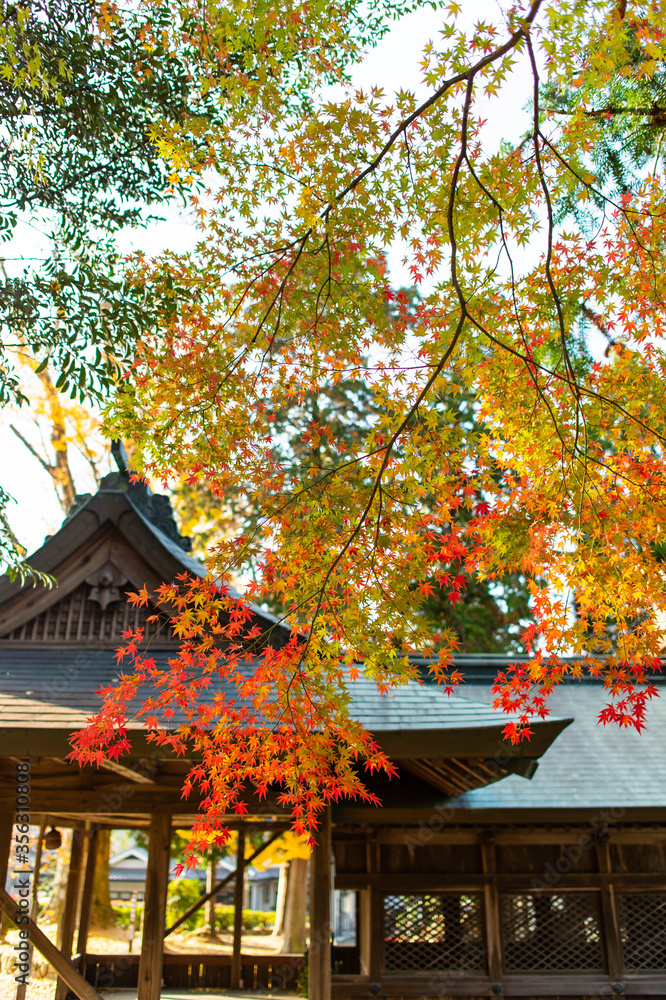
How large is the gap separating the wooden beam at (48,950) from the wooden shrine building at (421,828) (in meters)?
0.77

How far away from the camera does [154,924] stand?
5742 mm

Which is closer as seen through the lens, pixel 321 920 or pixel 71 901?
pixel 321 920

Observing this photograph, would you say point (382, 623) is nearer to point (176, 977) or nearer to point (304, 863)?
point (176, 977)

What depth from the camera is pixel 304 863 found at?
14602 mm

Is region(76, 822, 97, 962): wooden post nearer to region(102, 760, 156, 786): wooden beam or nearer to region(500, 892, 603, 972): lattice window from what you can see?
region(102, 760, 156, 786): wooden beam

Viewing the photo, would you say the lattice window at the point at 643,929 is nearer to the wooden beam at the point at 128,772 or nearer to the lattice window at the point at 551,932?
the lattice window at the point at 551,932

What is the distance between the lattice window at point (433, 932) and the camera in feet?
23.9

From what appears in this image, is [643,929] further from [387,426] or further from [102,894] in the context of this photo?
[102,894]

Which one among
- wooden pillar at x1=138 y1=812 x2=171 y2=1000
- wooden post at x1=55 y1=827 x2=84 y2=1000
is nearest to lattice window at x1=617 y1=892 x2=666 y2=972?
wooden pillar at x1=138 y1=812 x2=171 y2=1000

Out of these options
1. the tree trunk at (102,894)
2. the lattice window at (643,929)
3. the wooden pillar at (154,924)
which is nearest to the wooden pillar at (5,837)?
the wooden pillar at (154,924)

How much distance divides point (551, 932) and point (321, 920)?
2.85 m

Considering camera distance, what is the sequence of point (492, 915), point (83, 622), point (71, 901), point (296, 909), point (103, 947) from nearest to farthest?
point (83, 622)
point (492, 915)
point (71, 901)
point (103, 947)
point (296, 909)

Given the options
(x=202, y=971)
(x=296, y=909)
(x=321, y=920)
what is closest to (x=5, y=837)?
(x=321, y=920)

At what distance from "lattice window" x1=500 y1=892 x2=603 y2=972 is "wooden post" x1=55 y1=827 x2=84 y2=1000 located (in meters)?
4.89
